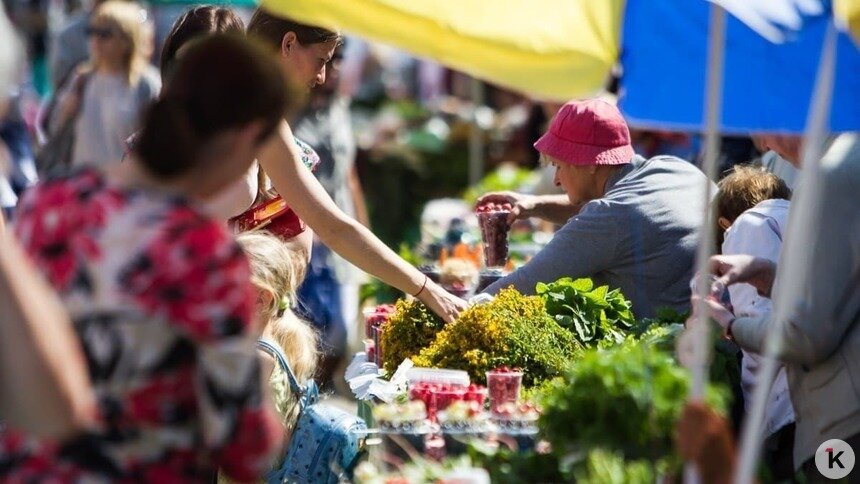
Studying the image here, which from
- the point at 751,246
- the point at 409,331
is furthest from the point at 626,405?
the point at 409,331

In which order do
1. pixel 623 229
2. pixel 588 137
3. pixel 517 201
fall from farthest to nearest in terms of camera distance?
pixel 517 201 < pixel 588 137 < pixel 623 229

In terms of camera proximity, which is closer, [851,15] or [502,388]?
[851,15]

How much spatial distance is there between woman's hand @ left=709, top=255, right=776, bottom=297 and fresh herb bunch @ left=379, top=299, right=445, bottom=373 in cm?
93

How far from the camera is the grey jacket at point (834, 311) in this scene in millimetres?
3180

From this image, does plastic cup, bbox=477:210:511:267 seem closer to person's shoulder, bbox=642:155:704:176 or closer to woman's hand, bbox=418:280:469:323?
person's shoulder, bbox=642:155:704:176

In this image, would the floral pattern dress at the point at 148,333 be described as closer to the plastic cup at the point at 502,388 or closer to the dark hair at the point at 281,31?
the plastic cup at the point at 502,388

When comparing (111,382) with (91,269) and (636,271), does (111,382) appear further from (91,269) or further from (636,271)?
(636,271)

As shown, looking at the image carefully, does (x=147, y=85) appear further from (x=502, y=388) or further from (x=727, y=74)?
(x=727, y=74)

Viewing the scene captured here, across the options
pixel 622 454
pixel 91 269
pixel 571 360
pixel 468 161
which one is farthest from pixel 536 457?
pixel 468 161

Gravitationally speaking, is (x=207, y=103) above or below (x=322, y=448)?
above

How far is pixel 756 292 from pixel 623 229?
78 centimetres

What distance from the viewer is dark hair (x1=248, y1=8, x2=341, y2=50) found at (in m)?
4.14

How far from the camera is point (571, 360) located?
149 inches

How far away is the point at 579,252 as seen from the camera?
14.4 feet
